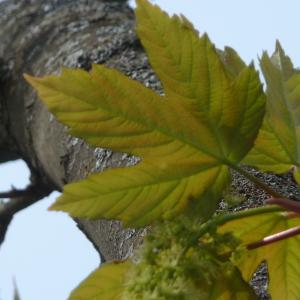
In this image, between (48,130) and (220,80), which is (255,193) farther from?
(48,130)

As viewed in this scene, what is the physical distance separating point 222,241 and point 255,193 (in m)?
0.30

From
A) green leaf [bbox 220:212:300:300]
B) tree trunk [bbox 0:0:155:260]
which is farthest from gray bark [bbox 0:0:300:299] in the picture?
green leaf [bbox 220:212:300:300]

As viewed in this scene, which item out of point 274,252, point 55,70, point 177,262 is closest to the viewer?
point 177,262

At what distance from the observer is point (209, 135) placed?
1.66 feet

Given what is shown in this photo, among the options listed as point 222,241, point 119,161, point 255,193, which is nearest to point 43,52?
point 119,161

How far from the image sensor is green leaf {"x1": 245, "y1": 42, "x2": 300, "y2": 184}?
56 cm

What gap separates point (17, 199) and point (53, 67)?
0.40 meters

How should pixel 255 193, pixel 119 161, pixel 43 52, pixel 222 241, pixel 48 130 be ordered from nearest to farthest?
pixel 222 241 → pixel 255 193 → pixel 119 161 → pixel 48 130 → pixel 43 52

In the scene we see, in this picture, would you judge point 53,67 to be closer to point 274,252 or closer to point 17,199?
point 17,199

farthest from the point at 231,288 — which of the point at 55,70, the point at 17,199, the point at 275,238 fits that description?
the point at 17,199

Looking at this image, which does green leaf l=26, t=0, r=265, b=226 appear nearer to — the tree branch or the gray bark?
the gray bark

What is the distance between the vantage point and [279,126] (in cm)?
56

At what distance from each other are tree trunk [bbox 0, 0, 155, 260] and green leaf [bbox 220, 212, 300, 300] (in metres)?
0.33

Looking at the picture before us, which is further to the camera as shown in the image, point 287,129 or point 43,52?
point 43,52
